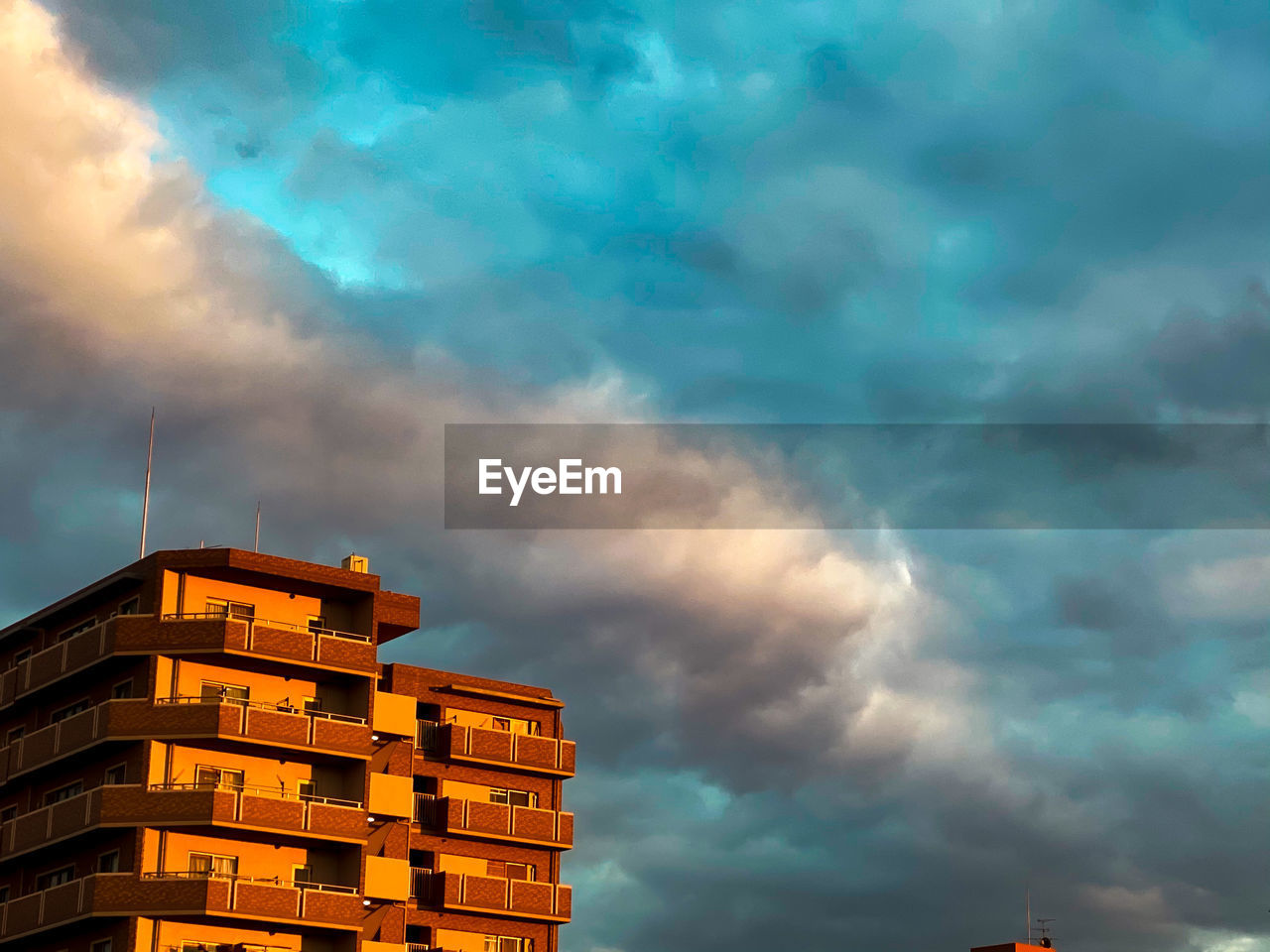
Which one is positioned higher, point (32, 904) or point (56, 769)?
point (56, 769)

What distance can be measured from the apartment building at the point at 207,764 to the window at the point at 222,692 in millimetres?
86

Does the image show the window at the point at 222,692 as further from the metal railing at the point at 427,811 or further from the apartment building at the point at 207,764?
the metal railing at the point at 427,811

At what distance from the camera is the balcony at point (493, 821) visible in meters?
96.8

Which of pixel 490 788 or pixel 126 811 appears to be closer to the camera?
pixel 126 811

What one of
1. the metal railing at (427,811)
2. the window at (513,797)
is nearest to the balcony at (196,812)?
the metal railing at (427,811)

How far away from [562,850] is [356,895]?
22.0m

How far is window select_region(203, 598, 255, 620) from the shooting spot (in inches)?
3258

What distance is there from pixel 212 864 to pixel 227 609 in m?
10.9

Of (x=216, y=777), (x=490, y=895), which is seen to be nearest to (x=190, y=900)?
(x=216, y=777)

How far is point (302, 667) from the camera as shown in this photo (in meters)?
82.9

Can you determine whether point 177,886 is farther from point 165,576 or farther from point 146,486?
point 146,486

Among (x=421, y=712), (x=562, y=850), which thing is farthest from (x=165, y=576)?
(x=562, y=850)

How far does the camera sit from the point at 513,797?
10150 centimetres

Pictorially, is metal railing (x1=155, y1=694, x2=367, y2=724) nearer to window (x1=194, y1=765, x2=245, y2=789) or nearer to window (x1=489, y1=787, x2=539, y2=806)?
window (x1=194, y1=765, x2=245, y2=789)
